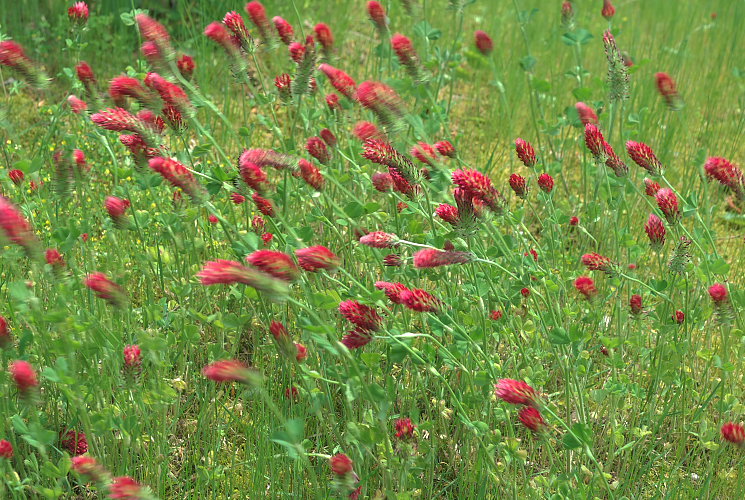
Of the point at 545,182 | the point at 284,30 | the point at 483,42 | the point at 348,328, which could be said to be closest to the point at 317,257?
the point at 348,328

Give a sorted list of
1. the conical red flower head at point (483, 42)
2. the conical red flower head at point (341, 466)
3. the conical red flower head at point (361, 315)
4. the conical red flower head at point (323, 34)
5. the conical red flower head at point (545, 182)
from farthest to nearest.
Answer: the conical red flower head at point (483, 42), the conical red flower head at point (323, 34), the conical red flower head at point (545, 182), the conical red flower head at point (361, 315), the conical red flower head at point (341, 466)

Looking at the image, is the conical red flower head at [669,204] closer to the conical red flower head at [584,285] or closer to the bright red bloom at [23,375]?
the conical red flower head at [584,285]

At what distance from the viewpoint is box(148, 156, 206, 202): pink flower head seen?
1.57 meters

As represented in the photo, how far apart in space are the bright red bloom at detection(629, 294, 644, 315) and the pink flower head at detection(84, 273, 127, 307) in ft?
3.98

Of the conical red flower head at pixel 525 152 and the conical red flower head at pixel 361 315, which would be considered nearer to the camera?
the conical red flower head at pixel 361 315

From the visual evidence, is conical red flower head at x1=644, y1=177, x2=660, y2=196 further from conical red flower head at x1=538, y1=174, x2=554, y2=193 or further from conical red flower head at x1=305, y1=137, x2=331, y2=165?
conical red flower head at x1=305, y1=137, x2=331, y2=165

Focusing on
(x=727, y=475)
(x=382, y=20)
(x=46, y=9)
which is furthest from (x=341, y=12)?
(x=727, y=475)

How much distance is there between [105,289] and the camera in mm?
1553

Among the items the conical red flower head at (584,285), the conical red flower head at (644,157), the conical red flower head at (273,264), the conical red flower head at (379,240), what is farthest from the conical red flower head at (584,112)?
the conical red flower head at (273,264)

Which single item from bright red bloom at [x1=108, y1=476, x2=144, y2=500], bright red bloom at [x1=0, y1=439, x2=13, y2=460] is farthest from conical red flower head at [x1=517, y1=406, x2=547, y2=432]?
bright red bloom at [x1=0, y1=439, x2=13, y2=460]

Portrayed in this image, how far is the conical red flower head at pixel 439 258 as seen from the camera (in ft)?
4.85

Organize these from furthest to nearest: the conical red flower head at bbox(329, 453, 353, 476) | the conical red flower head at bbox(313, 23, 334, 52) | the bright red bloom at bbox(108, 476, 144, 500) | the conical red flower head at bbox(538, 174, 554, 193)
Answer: the conical red flower head at bbox(313, 23, 334, 52) → the conical red flower head at bbox(538, 174, 554, 193) → the conical red flower head at bbox(329, 453, 353, 476) → the bright red bloom at bbox(108, 476, 144, 500)

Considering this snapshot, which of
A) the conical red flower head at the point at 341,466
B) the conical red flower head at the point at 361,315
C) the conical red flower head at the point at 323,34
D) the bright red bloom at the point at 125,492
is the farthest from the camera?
the conical red flower head at the point at 323,34

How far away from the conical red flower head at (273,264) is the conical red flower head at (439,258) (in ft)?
0.81
